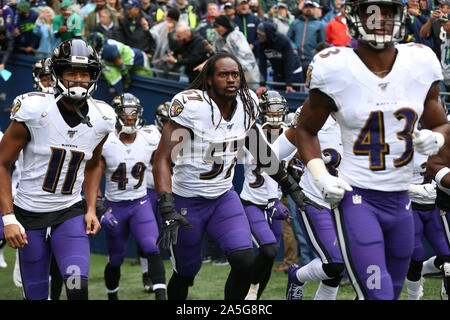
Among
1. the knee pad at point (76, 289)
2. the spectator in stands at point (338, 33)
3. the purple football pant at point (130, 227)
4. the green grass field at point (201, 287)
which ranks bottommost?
the green grass field at point (201, 287)

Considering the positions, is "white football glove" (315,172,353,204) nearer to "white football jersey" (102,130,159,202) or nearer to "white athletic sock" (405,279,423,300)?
"white athletic sock" (405,279,423,300)

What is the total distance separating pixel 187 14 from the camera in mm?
11383

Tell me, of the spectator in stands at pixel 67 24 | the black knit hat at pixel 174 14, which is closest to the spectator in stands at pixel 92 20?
the spectator in stands at pixel 67 24

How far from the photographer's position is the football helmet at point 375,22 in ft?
12.6

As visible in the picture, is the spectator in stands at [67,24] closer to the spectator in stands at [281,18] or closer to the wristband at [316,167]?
the spectator in stands at [281,18]

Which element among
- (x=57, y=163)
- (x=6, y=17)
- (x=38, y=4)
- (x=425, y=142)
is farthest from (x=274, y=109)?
(x=38, y=4)

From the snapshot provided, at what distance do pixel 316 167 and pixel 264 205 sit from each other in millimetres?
3307

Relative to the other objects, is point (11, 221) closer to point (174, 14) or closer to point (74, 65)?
point (74, 65)

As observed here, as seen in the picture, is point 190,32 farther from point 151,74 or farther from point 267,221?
point 267,221

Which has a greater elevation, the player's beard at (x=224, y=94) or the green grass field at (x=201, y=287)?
the player's beard at (x=224, y=94)

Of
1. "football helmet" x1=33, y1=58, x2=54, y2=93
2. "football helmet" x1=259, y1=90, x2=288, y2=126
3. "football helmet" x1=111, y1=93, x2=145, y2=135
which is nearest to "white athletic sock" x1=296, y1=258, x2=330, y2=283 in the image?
"football helmet" x1=259, y1=90, x2=288, y2=126

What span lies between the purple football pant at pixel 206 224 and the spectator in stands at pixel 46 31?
694 centimetres

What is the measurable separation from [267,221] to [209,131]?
215 centimetres

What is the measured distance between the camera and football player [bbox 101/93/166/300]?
740 centimetres
